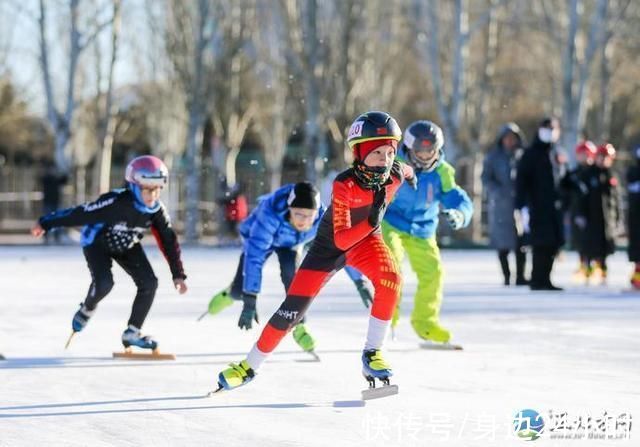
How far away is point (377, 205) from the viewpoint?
250 inches

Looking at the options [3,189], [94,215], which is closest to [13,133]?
[3,189]

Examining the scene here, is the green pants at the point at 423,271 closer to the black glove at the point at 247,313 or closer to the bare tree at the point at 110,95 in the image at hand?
the black glove at the point at 247,313

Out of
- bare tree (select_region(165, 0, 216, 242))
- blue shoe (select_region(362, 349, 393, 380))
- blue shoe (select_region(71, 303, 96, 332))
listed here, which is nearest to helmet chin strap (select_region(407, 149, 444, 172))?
blue shoe (select_region(362, 349, 393, 380))

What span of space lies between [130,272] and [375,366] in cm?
256

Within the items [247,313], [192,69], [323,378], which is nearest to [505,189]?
[247,313]

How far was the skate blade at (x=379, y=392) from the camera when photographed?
20.0 ft

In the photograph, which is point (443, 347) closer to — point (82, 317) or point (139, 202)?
point (139, 202)

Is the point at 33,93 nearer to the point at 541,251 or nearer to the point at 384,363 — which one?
the point at 541,251

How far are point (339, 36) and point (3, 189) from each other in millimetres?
16833

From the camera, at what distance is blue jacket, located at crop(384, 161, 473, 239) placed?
830cm

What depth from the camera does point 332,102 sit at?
2855cm

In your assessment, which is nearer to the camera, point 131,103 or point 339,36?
point 339,36

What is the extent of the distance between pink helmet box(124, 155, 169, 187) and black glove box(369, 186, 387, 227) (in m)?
1.90

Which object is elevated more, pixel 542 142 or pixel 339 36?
→ pixel 339 36
